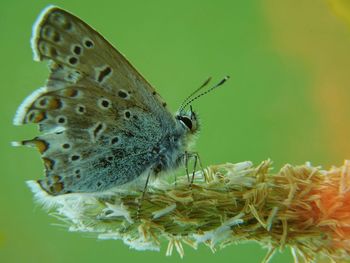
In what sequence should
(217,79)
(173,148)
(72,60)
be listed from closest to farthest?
(72,60)
(173,148)
(217,79)

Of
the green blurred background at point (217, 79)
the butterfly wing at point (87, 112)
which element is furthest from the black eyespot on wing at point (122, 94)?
the green blurred background at point (217, 79)

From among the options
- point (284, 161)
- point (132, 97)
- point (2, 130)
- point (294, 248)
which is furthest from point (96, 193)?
point (2, 130)

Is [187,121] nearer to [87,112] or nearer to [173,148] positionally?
[173,148]

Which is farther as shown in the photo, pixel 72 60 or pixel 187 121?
pixel 187 121

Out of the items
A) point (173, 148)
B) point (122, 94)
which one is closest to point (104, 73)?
point (122, 94)

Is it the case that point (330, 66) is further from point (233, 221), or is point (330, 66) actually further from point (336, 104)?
point (233, 221)

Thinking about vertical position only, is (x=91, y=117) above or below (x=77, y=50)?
below

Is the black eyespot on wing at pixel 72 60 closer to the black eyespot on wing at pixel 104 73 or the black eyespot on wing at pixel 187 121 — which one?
the black eyespot on wing at pixel 104 73

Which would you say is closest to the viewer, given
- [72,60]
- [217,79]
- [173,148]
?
[72,60]
